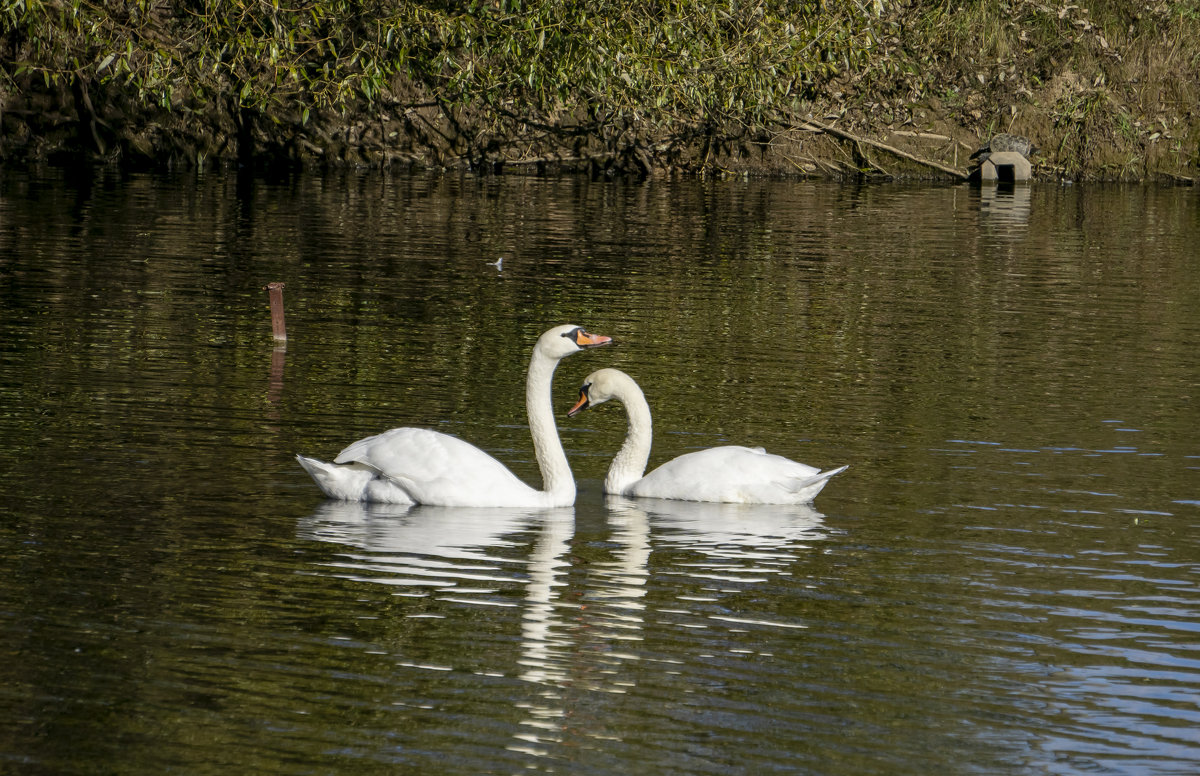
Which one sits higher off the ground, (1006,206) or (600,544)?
(1006,206)

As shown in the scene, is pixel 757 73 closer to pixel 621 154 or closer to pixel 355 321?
pixel 355 321

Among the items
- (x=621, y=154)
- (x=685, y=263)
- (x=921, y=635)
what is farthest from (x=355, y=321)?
(x=621, y=154)

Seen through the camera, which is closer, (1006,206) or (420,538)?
(420,538)

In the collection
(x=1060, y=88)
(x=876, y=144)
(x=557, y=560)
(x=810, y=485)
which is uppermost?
(x=1060, y=88)

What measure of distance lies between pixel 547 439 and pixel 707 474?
42.6 inches

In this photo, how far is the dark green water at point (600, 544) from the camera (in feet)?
23.0

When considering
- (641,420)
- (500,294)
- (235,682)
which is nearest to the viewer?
(235,682)

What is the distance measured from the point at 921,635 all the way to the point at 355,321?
11.8 m

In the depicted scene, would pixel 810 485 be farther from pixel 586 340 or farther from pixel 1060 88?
pixel 1060 88

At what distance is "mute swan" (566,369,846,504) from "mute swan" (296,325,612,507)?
56 cm

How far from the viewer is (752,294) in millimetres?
22562

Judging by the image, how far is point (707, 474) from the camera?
37.0 ft

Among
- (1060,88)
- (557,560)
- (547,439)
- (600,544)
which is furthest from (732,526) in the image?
(1060,88)

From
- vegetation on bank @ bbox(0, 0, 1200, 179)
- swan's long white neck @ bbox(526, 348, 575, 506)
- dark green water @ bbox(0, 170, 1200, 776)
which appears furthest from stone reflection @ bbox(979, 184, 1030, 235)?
swan's long white neck @ bbox(526, 348, 575, 506)
